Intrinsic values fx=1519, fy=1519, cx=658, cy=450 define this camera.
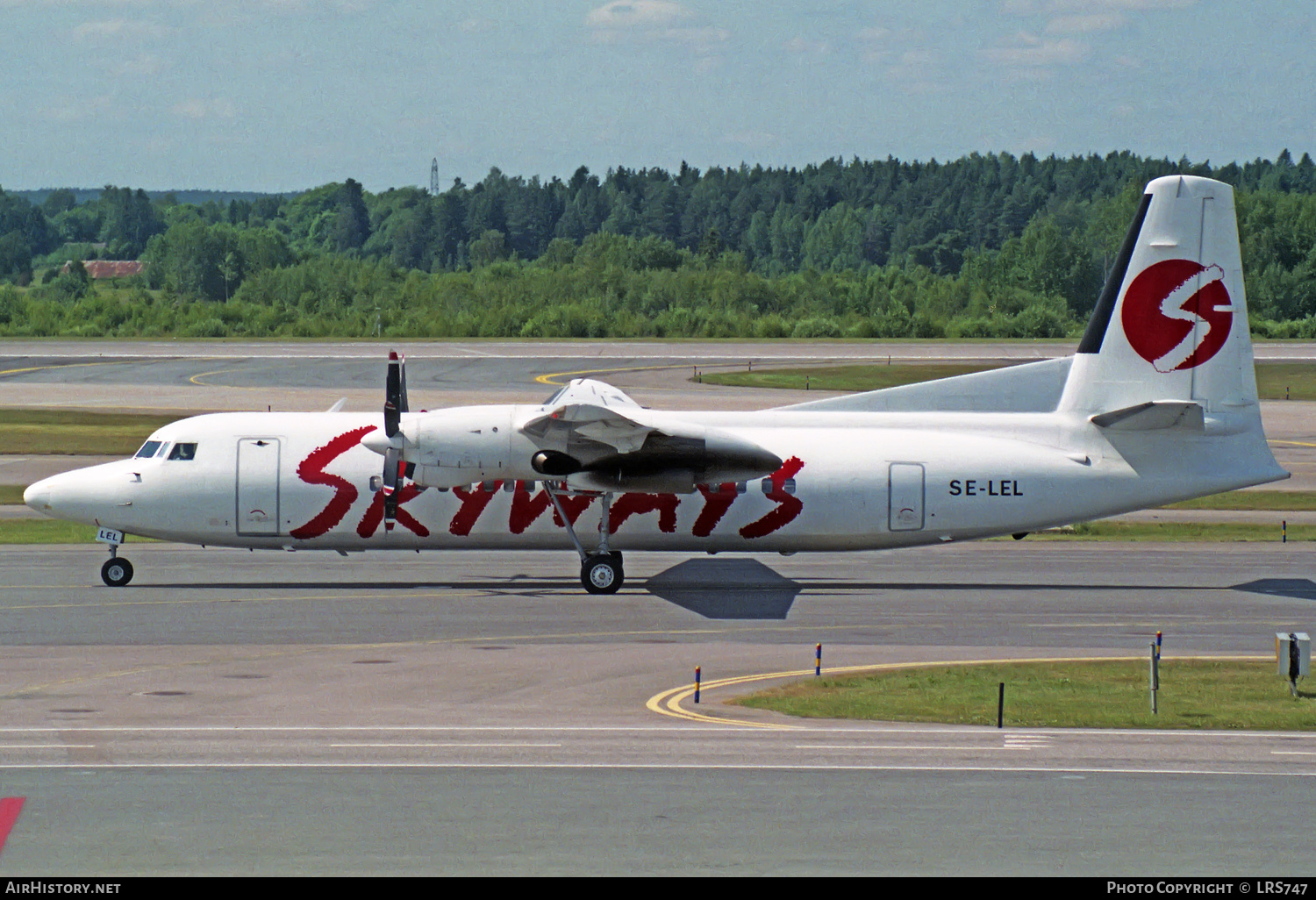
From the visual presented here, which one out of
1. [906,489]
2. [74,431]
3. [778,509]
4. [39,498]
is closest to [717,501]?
[778,509]

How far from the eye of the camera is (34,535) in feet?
124

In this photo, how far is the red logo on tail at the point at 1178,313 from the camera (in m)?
30.0

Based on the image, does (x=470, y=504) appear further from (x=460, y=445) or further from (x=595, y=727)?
(x=595, y=727)

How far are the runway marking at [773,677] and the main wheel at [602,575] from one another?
740 centimetres

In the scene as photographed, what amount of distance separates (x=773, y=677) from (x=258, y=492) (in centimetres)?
1264

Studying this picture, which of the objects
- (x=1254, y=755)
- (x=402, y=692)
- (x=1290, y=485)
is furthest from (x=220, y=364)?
(x=1254, y=755)

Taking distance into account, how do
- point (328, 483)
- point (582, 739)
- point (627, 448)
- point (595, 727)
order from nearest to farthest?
point (582, 739) → point (595, 727) → point (627, 448) → point (328, 483)

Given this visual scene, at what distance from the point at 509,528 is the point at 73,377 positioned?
5475 cm

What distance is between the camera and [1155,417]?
29.5 metres

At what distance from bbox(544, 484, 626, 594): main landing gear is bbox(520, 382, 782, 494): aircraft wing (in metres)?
0.64

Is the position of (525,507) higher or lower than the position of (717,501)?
lower

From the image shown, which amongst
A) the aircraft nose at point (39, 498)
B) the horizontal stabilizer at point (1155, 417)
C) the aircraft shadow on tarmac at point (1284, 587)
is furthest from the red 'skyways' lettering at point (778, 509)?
the aircraft nose at point (39, 498)

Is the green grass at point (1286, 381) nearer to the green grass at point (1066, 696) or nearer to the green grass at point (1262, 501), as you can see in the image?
the green grass at point (1262, 501)
